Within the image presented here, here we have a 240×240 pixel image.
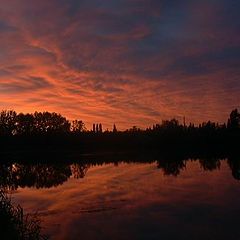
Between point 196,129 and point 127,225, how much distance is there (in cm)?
11760

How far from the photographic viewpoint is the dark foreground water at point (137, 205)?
22.1 metres

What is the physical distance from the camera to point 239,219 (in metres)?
24.0

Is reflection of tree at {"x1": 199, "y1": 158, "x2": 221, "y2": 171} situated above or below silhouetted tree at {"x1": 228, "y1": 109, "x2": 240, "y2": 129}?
below

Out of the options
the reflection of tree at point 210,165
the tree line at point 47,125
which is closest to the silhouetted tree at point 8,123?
the tree line at point 47,125

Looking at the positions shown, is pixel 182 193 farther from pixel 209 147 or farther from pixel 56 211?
pixel 209 147

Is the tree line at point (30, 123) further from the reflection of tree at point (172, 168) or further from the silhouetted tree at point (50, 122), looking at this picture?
the reflection of tree at point (172, 168)

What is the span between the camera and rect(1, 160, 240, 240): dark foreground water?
22.1m

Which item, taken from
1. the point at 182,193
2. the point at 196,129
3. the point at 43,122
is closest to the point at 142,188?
the point at 182,193

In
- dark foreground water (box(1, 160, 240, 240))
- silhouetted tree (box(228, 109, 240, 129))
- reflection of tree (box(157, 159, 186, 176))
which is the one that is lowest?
dark foreground water (box(1, 160, 240, 240))

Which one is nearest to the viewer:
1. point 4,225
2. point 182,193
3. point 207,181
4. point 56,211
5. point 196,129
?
point 4,225

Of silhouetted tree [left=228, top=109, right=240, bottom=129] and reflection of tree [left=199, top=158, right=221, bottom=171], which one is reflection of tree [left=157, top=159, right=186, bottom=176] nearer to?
reflection of tree [left=199, top=158, right=221, bottom=171]

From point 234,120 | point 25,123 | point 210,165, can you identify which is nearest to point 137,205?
point 210,165

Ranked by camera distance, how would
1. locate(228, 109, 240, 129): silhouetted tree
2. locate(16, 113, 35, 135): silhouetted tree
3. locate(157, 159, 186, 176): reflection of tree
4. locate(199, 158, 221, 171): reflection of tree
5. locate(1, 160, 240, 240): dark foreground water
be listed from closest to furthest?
locate(1, 160, 240, 240): dark foreground water < locate(157, 159, 186, 176): reflection of tree < locate(199, 158, 221, 171): reflection of tree < locate(228, 109, 240, 129): silhouetted tree < locate(16, 113, 35, 135): silhouetted tree

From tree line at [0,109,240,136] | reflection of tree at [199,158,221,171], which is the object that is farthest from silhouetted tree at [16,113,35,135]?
reflection of tree at [199,158,221,171]
